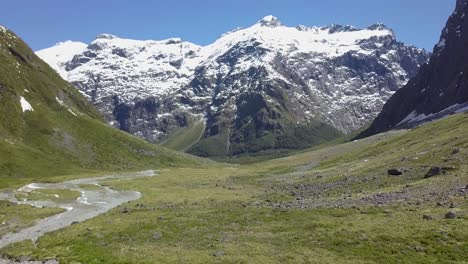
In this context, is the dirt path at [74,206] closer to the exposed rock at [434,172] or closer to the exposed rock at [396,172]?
the exposed rock at [396,172]

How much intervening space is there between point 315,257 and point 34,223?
160 feet

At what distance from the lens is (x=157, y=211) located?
73.4 metres

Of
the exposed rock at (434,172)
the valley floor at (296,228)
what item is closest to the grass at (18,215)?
the valley floor at (296,228)

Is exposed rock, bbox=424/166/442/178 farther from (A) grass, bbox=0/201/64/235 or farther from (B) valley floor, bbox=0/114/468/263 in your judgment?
(A) grass, bbox=0/201/64/235

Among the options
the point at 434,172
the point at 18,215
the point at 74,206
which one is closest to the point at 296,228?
the point at 434,172

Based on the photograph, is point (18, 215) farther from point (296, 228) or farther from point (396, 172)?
point (396, 172)

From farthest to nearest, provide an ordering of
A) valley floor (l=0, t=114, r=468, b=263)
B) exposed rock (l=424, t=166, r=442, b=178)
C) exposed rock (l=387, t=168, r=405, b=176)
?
exposed rock (l=387, t=168, r=405, b=176) → exposed rock (l=424, t=166, r=442, b=178) → valley floor (l=0, t=114, r=468, b=263)

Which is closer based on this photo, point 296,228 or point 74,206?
point 296,228

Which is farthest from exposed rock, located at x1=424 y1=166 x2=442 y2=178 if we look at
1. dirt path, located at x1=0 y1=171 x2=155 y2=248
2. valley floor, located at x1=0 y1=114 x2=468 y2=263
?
dirt path, located at x1=0 y1=171 x2=155 y2=248

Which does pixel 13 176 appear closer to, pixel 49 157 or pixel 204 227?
pixel 49 157

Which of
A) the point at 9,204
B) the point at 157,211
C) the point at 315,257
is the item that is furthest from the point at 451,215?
the point at 9,204

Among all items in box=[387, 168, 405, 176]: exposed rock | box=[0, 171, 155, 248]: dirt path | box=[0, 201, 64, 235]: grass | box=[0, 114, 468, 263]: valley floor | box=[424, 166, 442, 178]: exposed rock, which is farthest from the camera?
box=[387, 168, 405, 176]: exposed rock

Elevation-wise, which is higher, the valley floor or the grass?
the grass

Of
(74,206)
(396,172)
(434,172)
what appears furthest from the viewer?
(74,206)
